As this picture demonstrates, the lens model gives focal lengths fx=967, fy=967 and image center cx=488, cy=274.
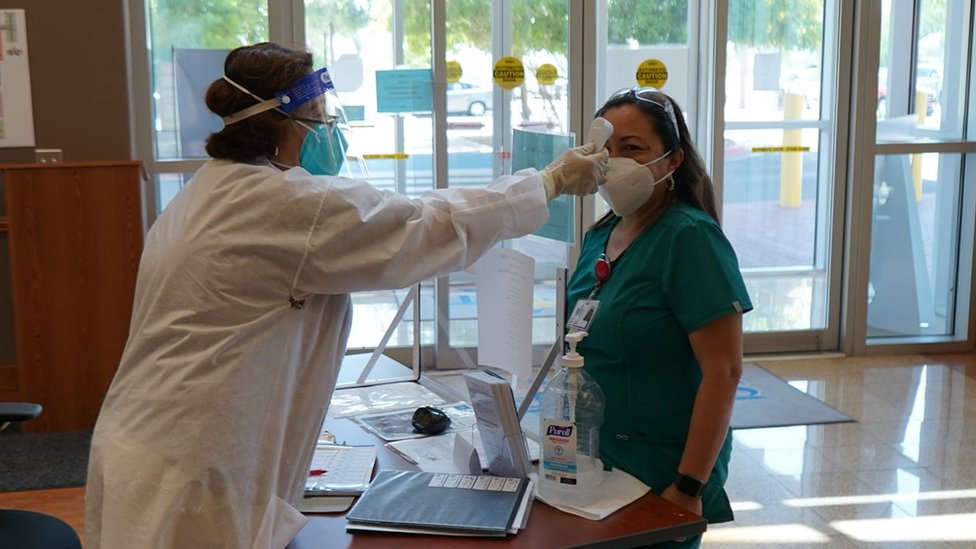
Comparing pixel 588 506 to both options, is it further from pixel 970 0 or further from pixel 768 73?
pixel 970 0

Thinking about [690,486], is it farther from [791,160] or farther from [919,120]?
[919,120]

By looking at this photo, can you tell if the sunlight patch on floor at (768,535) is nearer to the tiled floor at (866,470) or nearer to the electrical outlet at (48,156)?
the tiled floor at (866,470)

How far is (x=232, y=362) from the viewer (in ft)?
5.02

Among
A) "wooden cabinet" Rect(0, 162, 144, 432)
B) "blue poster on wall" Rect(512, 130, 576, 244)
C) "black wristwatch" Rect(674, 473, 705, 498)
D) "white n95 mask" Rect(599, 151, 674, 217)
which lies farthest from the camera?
"wooden cabinet" Rect(0, 162, 144, 432)

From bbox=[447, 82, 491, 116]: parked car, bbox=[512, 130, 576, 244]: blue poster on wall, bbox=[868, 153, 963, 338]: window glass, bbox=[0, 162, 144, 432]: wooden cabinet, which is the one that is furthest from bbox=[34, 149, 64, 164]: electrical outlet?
bbox=[868, 153, 963, 338]: window glass

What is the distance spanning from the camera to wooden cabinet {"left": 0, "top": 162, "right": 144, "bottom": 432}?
4238 millimetres

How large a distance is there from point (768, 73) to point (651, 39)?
0.70 meters

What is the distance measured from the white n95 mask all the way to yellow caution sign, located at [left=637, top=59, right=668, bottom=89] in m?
3.39

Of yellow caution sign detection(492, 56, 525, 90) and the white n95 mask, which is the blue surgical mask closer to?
the white n95 mask

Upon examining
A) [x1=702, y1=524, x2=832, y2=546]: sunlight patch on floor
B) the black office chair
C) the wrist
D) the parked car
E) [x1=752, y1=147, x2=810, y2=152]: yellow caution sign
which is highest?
the parked car

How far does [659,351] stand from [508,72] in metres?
3.45

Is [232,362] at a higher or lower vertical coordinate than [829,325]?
higher

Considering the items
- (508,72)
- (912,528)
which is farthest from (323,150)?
(508,72)

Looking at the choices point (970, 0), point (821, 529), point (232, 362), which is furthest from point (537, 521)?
point (970, 0)
